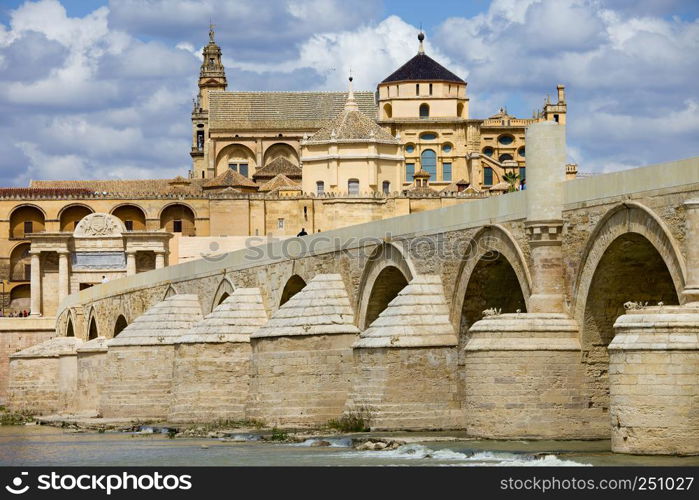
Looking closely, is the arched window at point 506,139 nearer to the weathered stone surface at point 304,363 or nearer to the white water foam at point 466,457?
the weathered stone surface at point 304,363

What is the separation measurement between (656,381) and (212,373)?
18315 millimetres

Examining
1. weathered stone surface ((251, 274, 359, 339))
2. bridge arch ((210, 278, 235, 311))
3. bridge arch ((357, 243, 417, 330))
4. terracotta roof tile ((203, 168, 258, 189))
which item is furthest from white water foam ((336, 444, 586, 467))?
terracotta roof tile ((203, 168, 258, 189))

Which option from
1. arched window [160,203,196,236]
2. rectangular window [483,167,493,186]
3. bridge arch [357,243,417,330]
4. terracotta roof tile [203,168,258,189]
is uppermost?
rectangular window [483,167,493,186]

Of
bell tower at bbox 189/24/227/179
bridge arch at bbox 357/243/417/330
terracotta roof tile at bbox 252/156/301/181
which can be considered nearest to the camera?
bridge arch at bbox 357/243/417/330

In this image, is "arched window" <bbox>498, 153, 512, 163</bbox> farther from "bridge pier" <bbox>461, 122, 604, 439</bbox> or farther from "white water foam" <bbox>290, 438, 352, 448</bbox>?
"bridge pier" <bbox>461, 122, 604, 439</bbox>

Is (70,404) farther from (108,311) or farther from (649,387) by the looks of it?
(649,387)

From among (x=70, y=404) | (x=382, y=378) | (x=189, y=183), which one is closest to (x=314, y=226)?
(x=189, y=183)

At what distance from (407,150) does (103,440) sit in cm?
→ 6365

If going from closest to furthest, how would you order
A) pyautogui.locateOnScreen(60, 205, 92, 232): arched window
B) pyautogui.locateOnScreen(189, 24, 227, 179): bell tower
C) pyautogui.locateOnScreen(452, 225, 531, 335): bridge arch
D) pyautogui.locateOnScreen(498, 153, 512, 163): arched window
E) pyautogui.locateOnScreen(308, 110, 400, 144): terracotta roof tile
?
pyautogui.locateOnScreen(452, 225, 531, 335): bridge arch, pyautogui.locateOnScreen(308, 110, 400, 144): terracotta roof tile, pyautogui.locateOnScreen(60, 205, 92, 232): arched window, pyautogui.locateOnScreen(498, 153, 512, 163): arched window, pyautogui.locateOnScreen(189, 24, 227, 179): bell tower

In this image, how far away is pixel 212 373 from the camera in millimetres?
39156

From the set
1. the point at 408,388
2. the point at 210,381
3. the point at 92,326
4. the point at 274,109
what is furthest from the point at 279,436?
the point at 274,109

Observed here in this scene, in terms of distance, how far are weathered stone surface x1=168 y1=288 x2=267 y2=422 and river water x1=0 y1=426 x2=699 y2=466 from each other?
2.16 m

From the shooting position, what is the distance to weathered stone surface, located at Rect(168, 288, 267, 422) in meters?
38.8

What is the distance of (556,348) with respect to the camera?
2734 cm
